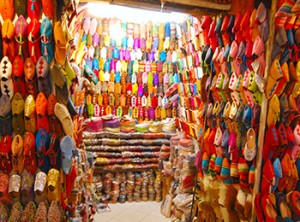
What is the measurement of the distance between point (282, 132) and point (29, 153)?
1.77 m

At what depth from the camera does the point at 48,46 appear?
170 cm

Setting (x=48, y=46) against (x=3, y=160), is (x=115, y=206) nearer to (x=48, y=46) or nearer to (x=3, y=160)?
(x=3, y=160)

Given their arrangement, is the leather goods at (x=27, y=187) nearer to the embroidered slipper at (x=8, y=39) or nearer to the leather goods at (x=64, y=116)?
the leather goods at (x=64, y=116)

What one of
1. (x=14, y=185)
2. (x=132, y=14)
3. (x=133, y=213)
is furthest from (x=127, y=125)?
(x=14, y=185)

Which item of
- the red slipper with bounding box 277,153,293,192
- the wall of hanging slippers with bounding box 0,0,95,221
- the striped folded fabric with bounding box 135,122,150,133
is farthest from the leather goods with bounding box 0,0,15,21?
the striped folded fabric with bounding box 135,122,150,133

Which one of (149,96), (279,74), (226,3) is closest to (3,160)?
(279,74)

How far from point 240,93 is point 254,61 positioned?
29cm

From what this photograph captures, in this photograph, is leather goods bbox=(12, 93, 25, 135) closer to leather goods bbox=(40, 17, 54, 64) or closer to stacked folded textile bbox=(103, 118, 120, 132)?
leather goods bbox=(40, 17, 54, 64)

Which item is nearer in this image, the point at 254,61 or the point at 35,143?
the point at 35,143

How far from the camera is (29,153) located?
5.64ft

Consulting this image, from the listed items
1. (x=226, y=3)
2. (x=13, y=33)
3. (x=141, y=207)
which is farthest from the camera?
(x=141, y=207)

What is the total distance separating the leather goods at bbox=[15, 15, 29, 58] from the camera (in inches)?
64.8

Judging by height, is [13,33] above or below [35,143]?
above

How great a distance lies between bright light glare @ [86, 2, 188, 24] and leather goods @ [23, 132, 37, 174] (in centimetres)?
296
